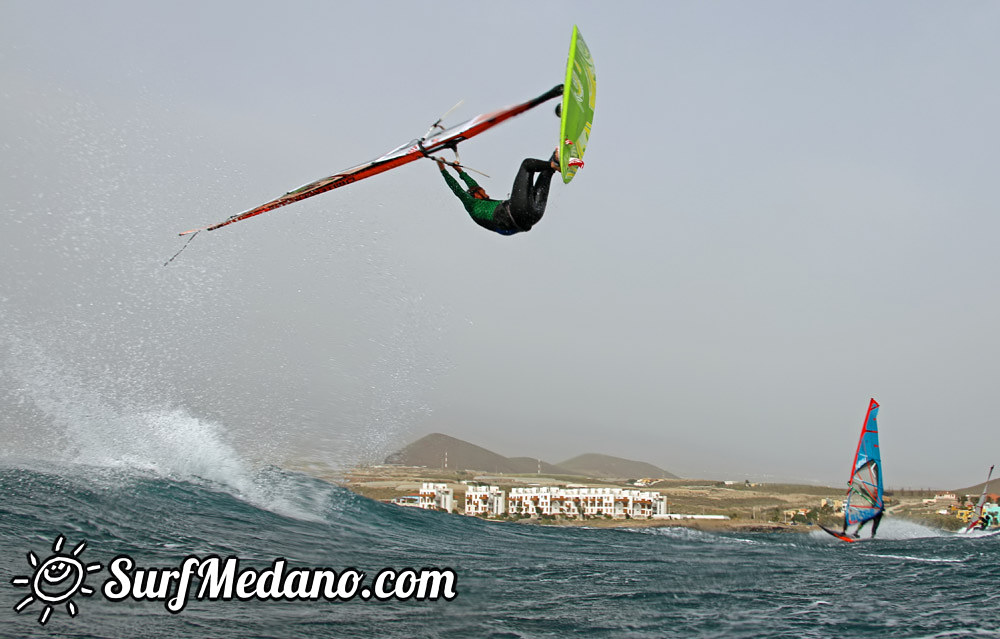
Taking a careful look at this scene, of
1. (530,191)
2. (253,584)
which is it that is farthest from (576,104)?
(253,584)

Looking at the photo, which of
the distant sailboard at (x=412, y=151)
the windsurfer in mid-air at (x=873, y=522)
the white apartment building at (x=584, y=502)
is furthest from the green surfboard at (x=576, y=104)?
the white apartment building at (x=584, y=502)

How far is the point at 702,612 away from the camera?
7.97 meters

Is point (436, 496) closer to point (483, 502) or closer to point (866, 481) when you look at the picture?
point (483, 502)

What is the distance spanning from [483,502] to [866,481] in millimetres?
21191

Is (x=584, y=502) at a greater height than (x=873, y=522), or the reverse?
(x=873, y=522)

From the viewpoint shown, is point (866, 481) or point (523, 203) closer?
point (523, 203)

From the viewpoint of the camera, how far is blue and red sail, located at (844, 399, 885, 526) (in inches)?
1353

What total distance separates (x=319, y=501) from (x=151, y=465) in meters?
3.37

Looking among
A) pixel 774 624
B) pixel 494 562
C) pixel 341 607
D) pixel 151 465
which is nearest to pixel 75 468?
pixel 151 465

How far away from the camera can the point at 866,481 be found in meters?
34.9

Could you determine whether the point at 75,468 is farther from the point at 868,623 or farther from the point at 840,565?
the point at 840,565

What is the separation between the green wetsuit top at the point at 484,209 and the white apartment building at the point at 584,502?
49089 mm

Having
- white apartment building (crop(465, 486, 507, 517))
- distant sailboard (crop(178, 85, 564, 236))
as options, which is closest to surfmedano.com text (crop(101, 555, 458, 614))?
distant sailboard (crop(178, 85, 564, 236))

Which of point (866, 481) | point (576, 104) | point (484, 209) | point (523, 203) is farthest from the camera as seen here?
point (866, 481)
